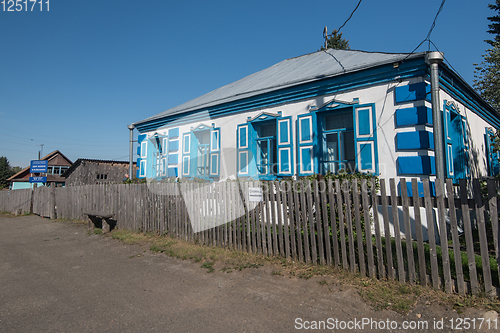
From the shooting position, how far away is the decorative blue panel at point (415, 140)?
5773 millimetres

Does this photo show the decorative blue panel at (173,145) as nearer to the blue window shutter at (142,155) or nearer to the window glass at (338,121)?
the blue window shutter at (142,155)

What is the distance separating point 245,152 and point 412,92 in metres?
4.67

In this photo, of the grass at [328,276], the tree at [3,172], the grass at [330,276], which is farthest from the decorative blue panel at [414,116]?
the tree at [3,172]

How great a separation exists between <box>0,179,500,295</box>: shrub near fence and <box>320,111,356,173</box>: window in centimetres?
188

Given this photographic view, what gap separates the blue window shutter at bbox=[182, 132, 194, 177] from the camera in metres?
10.6

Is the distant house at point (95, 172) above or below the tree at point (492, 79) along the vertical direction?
below

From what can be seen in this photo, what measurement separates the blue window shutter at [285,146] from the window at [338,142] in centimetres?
89

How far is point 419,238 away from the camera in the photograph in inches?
138

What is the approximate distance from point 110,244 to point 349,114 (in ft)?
21.7

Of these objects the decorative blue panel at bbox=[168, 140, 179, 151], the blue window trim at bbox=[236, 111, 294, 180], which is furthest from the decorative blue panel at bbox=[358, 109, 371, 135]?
the decorative blue panel at bbox=[168, 140, 179, 151]

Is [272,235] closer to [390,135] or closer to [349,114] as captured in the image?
[390,135]

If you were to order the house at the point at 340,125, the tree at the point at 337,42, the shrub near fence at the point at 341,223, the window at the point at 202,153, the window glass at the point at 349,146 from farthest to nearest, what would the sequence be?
the tree at the point at 337,42 < the window at the point at 202,153 < the window glass at the point at 349,146 < the house at the point at 340,125 < the shrub near fence at the point at 341,223

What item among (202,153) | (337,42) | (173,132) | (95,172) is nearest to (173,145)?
(173,132)

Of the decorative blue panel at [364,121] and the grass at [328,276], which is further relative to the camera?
the decorative blue panel at [364,121]
